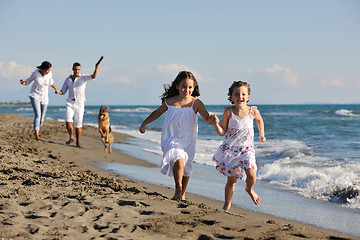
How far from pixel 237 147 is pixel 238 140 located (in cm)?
8

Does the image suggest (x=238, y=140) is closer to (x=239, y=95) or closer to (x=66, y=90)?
(x=239, y=95)

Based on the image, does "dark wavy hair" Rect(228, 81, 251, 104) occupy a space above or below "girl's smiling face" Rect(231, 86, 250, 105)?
above

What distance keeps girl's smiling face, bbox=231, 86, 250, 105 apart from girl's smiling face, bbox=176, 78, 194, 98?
557 millimetres

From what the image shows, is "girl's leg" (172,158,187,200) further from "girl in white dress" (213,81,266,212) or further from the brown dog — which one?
the brown dog

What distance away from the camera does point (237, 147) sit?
14.2ft

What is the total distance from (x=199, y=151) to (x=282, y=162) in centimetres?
318

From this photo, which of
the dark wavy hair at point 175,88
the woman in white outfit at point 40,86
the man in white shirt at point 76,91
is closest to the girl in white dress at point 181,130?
the dark wavy hair at point 175,88

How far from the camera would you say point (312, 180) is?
21.7ft

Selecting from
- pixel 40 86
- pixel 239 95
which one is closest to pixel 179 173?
pixel 239 95

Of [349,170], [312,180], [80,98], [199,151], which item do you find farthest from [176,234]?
[199,151]

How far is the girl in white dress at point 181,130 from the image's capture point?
4461 mm

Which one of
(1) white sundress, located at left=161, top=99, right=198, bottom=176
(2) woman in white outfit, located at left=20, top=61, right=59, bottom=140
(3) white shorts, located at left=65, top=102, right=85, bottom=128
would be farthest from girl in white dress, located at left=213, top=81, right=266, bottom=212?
(2) woman in white outfit, located at left=20, top=61, right=59, bottom=140

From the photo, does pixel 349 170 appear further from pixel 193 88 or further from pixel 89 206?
pixel 89 206

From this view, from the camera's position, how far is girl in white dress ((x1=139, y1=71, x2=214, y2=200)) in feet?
14.6
